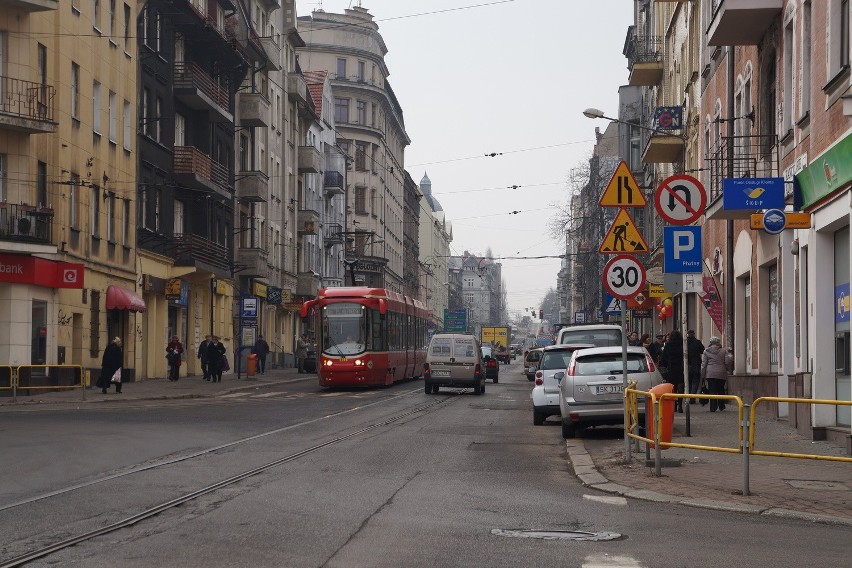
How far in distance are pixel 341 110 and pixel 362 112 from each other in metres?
2.19

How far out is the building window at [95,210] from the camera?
41.2 m

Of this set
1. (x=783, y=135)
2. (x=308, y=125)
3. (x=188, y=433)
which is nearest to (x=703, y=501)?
(x=188, y=433)

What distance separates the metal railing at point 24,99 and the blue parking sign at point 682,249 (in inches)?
829

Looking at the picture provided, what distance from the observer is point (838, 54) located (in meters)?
19.3

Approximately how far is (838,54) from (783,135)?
16.8ft

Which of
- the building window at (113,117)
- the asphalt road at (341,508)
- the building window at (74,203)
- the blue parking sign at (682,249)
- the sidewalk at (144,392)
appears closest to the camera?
the asphalt road at (341,508)

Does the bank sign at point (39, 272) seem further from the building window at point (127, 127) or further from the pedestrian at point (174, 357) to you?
the pedestrian at point (174, 357)

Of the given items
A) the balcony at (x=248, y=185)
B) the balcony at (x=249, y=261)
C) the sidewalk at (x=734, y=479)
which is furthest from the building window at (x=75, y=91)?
the sidewalk at (x=734, y=479)

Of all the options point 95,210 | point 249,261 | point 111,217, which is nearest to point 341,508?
point 95,210

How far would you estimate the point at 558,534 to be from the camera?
10398 mm

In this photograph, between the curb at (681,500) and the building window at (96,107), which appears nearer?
the curb at (681,500)

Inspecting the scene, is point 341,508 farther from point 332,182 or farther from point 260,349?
point 332,182

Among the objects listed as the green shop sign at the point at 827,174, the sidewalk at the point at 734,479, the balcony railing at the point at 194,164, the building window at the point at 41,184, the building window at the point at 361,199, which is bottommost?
the sidewalk at the point at 734,479

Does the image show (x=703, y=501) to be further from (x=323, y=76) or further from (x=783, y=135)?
(x=323, y=76)
